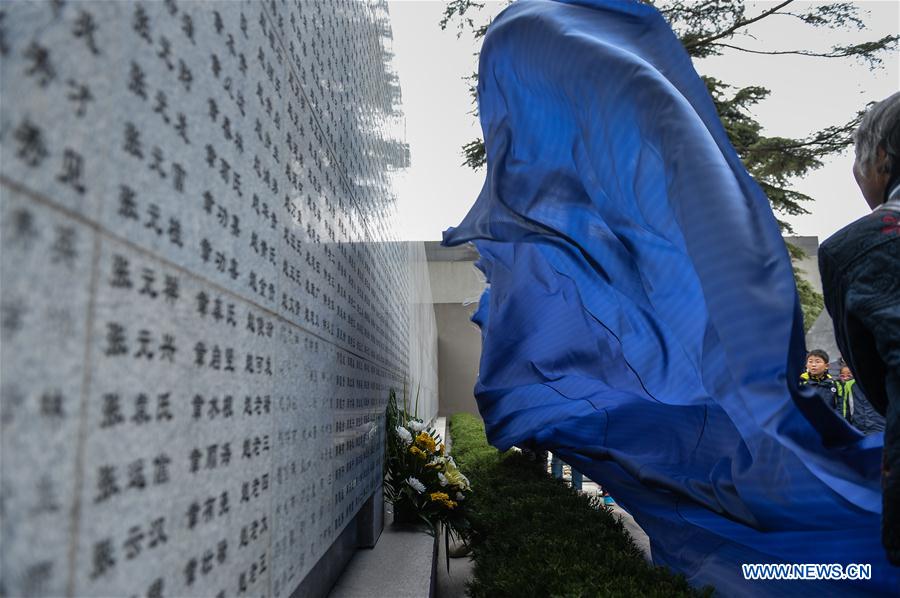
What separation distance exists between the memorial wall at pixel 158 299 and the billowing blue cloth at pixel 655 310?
1261 millimetres

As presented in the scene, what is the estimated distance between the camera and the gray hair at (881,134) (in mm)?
1695

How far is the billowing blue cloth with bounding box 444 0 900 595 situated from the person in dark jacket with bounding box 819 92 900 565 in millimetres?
389

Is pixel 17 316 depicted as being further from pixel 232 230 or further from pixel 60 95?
pixel 232 230

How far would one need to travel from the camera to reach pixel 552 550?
3.18m

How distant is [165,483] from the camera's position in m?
1.05

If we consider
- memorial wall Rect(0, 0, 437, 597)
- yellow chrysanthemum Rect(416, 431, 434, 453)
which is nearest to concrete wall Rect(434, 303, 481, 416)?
yellow chrysanthemum Rect(416, 431, 434, 453)

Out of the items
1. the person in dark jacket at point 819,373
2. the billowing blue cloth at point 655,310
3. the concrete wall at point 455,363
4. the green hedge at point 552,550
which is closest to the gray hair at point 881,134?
the billowing blue cloth at point 655,310

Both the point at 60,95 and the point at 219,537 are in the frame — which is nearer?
the point at 60,95

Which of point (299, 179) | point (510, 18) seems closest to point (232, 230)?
point (299, 179)

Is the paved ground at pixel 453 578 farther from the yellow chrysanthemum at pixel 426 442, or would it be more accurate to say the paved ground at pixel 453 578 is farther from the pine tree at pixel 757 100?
the pine tree at pixel 757 100

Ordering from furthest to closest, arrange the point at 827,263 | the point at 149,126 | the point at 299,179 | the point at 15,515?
the point at 299,179, the point at 827,263, the point at 149,126, the point at 15,515

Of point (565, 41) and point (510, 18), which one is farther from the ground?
point (510, 18)

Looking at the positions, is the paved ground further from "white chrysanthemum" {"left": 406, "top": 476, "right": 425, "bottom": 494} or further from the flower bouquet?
"white chrysanthemum" {"left": 406, "top": 476, "right": 425, "bottom": 494}

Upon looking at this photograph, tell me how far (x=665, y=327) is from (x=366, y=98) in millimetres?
2470
